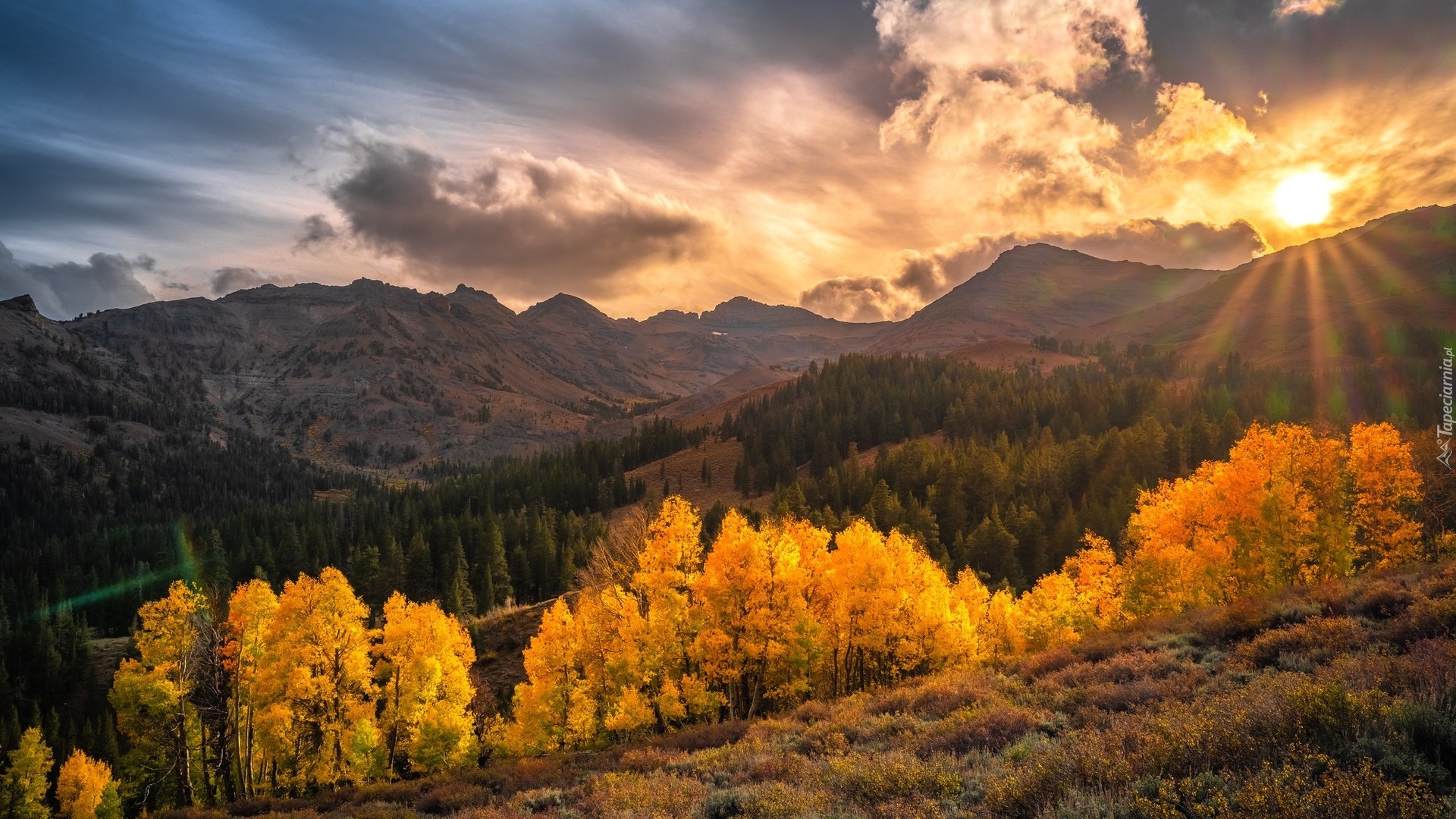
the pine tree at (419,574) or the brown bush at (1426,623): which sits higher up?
the brown bush at (1426,623)

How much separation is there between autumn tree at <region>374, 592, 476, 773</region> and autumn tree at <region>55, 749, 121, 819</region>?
121ft

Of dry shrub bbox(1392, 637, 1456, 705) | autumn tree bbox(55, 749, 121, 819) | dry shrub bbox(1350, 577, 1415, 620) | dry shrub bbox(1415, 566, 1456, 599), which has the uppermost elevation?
dry shrub bbox(1392, 637, 1456, 705)

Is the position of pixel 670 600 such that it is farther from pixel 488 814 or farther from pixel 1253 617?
pixel 1253 617

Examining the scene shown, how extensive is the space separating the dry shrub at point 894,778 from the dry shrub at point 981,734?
1445 millimetres

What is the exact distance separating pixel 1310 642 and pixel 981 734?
10.0m

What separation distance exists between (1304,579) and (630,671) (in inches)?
1587

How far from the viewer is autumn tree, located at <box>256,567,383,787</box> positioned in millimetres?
35094

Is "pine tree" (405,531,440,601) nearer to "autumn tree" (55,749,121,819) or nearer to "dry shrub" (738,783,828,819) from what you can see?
"autumn tree" (55,749,121,819)

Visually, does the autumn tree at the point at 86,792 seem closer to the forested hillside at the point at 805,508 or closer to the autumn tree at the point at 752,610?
the forested hillside at the point at 805,508

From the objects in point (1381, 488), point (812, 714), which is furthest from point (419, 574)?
point (1381, 488)

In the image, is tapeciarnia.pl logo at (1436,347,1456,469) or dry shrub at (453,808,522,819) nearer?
dry shrub at (453,808,522,819)

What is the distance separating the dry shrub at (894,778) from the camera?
13250 mm

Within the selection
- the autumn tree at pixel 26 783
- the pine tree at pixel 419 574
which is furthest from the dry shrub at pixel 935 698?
the pine tree at pixel 419 574

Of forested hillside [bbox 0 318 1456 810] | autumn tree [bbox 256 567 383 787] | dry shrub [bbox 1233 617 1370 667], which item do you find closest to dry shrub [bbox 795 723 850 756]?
dry shrub [bbox 1233 617 1370 667]
